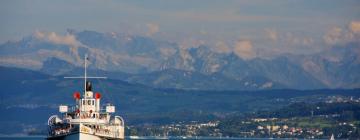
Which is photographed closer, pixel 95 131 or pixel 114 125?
pixel 95 131

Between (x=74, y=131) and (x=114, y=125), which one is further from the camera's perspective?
(x=114, y=125)

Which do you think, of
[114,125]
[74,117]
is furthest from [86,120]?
[114,125]

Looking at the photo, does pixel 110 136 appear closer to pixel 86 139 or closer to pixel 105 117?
pixel 105 117

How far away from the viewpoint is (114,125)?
435 ft

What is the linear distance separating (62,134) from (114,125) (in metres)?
12.8

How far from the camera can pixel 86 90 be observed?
12469 cm

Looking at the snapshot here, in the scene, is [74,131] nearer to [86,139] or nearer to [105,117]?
[86,139]

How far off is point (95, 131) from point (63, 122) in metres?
4.52

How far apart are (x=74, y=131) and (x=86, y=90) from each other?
7627mm

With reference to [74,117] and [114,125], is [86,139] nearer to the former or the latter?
[74,117]

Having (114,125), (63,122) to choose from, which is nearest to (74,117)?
(63,122)

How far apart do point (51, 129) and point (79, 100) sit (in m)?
6.54

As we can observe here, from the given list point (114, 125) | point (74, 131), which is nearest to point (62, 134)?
point (74, 131)

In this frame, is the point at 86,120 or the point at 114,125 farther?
the point at 114,125
